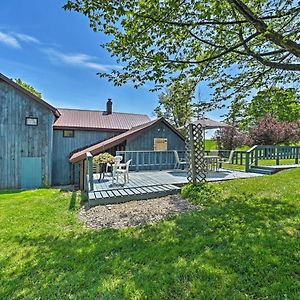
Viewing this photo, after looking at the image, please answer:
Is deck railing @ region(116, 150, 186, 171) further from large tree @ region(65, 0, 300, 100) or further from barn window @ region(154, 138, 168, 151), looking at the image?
large tree @ region(65, 0, 300, 100)

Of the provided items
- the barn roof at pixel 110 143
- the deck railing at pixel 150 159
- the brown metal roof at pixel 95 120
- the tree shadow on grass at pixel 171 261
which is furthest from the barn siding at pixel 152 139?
the tree shadow on grass at pixel 171 261

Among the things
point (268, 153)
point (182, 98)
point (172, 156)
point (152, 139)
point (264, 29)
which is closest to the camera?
point (264, 29)

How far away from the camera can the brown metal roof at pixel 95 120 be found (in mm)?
17989

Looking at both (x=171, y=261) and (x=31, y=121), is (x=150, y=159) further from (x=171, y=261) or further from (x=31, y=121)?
(x=171, y=261)

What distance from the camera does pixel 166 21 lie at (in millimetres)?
4672

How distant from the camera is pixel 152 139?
50.1 feet

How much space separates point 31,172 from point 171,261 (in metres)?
14.6

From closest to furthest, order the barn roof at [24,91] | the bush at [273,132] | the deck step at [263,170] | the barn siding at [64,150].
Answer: the deck step at [263,170] → the barn roof at [24,91] → the barn siding at [64,150] → the bush at [273,132]

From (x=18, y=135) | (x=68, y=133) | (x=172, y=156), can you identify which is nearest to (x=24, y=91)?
(x=18, y=135)

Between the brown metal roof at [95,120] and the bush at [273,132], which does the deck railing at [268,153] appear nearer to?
the bush at [273,132]

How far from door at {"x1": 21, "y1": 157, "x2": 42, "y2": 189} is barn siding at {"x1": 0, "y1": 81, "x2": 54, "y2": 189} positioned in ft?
0.72

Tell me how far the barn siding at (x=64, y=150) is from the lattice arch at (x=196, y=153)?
12243 millimetres

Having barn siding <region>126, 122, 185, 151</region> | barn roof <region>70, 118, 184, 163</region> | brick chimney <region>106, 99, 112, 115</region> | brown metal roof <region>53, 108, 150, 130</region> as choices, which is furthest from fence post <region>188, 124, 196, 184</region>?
brick chimney <region>106, 99, 112, 115</region>

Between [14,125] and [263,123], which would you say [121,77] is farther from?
[263,123]
